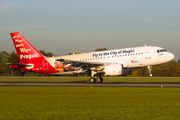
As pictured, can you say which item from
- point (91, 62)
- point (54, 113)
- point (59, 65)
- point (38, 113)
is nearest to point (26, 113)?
point (38, 113)

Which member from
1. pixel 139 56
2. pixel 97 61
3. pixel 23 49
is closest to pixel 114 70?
pixel 97 61

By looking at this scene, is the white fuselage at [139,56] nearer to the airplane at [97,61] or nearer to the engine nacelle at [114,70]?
the airplane at [97,61]

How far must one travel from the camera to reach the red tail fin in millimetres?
38094

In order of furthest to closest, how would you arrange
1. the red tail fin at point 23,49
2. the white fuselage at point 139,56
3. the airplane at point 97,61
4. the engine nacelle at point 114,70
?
the red tail fin at point 23,49
the white fuselage at point 139,56
the airplane at point 97,61
the engine nacelle at point 114,70

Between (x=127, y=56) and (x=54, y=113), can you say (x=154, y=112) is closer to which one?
(x=54, y=113)

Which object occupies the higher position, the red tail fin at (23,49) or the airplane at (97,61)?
the red tail fin at (23,49)

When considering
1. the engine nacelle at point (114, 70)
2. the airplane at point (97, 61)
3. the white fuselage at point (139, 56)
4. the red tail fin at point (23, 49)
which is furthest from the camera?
the red tail fin at point (23, 49)

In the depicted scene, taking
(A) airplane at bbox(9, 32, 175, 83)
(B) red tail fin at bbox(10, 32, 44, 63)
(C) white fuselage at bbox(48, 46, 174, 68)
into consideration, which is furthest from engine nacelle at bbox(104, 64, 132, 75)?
(B) red tail fin at bbox(10, 32, 44, 63)

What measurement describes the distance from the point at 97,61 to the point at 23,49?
42.1ft

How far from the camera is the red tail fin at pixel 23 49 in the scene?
38094 millimetres

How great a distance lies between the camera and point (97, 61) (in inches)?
1433

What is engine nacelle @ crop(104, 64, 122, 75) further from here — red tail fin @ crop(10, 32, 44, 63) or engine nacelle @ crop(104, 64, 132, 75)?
red tail fin @ crop(10, 32, 44, 63)

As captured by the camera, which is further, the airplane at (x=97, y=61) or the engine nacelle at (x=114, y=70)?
the airplane at (x=97, y=61)

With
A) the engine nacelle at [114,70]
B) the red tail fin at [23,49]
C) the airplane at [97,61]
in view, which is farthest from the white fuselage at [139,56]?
the red tail fin at [23,49]
